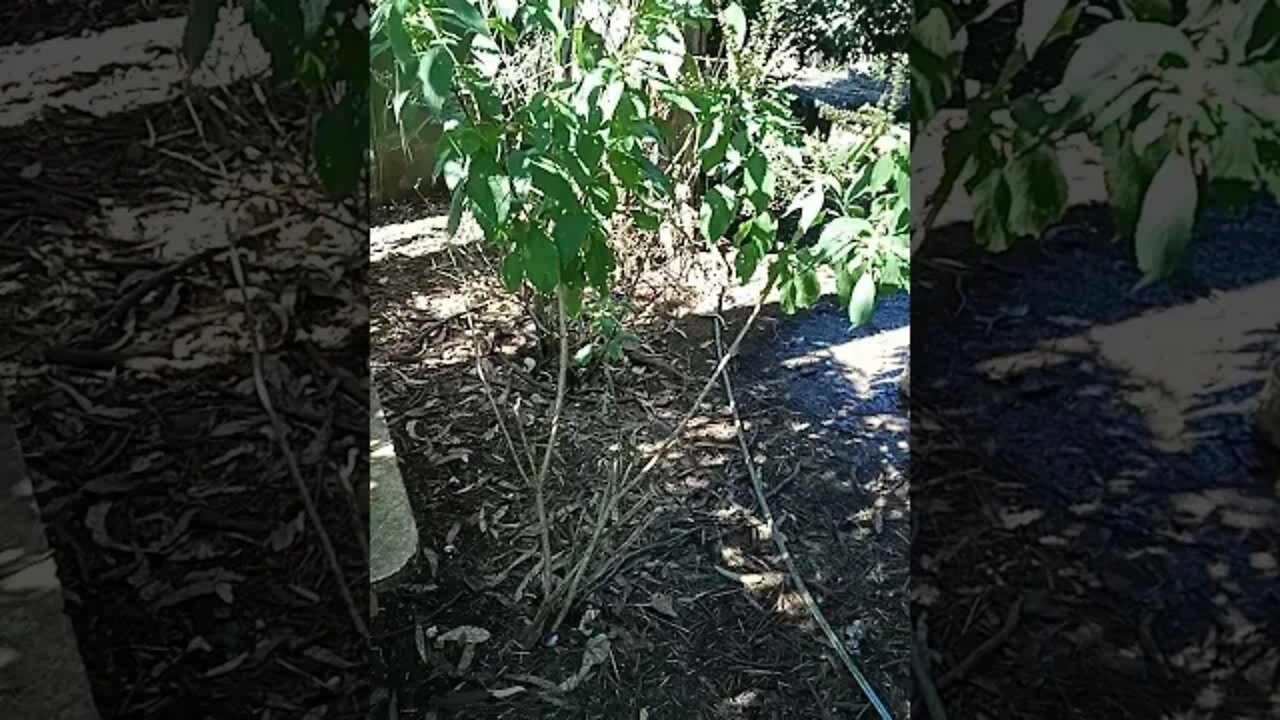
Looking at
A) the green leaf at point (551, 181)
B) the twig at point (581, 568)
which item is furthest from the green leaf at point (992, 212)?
the twig at point (581, 568)

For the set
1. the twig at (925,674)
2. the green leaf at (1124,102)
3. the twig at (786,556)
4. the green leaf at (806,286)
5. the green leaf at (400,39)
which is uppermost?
the green leaf at (400,39)

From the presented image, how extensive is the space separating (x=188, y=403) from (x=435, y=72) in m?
0.34

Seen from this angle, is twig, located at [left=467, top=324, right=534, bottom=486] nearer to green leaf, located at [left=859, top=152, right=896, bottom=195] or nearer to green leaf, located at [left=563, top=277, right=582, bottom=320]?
green leaf, located at [left=563, top=277, right=582, bottom=320]

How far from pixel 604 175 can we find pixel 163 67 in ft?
1.72

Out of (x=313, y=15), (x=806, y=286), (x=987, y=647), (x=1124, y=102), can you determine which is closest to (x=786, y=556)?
(x=806, y=286)

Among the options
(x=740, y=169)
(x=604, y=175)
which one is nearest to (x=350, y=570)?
(x=604, y=175)

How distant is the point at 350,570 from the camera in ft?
3.13

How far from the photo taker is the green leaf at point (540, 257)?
3.85 ft

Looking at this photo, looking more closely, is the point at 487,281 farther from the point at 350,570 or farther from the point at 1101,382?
the point at 1101,382

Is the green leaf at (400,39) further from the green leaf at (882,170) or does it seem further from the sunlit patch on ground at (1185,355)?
the sunlit patch on ground at (1185,355)

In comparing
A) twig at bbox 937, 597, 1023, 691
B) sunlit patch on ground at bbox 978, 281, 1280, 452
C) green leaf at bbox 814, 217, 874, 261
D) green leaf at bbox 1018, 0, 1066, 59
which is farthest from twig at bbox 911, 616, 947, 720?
green leaf at bbox 1018, 0, 1066, 59

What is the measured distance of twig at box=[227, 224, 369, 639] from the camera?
33.9 inches

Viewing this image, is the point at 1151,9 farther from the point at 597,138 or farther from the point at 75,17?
the point at 75,17

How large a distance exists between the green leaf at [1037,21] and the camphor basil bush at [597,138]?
9.2 inches
